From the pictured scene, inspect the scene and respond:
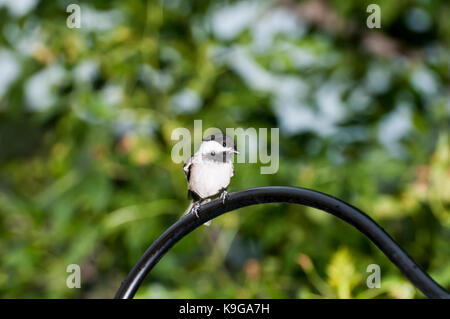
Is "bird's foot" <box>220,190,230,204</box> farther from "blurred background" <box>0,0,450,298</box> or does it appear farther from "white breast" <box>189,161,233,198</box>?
"blurred background" <box>0,0,450,298</box>

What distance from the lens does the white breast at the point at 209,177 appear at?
48 centimetres

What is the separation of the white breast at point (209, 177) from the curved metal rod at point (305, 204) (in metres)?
0.01

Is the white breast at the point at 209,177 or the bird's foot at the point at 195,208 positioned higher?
the white breast at the point at 209,177

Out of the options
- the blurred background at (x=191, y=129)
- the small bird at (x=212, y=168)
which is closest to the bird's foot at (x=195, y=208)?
the small bird at (x=212, y=168)

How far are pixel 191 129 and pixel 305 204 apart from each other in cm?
84

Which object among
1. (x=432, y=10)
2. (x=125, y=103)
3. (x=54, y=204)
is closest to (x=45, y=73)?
(x=125, y=103)

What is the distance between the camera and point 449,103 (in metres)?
1.55

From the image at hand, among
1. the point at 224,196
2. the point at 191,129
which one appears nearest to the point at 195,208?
the point at 224,196

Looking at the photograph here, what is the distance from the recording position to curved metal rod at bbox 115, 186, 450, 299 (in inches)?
17.6

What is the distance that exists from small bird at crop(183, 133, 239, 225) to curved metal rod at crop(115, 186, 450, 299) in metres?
0.01

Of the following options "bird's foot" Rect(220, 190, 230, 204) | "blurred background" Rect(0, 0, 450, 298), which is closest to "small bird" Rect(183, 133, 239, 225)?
"bird's foot" Rect(220, 190, 230, 204)

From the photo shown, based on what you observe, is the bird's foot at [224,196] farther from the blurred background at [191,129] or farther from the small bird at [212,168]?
the blurred background at [191,129]
